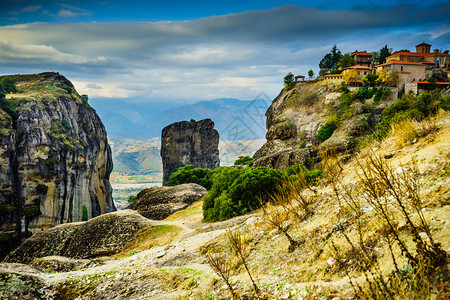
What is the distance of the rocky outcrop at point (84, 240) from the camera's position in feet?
60.3

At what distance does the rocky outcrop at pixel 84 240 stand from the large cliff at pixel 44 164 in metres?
28.9

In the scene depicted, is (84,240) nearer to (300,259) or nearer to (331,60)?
(300,259)

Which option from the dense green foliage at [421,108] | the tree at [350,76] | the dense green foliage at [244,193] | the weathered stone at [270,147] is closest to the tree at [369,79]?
the tree at [350,76]

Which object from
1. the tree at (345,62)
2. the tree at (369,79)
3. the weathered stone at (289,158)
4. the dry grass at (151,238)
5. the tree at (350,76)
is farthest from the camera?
the tree at (345,62)

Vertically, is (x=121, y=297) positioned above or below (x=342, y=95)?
below

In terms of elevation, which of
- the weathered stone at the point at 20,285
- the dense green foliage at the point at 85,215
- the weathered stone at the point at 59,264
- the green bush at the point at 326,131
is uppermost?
the green bush at the point at 326,131

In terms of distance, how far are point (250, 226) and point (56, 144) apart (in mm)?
49615

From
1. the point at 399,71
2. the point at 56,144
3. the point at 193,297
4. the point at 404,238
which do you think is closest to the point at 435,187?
the point at 404,238

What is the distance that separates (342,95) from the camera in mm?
49969

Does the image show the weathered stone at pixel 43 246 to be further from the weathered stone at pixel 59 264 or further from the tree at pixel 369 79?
the tree at pixel 369 79

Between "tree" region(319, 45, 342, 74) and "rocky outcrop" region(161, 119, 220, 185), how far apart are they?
123ft

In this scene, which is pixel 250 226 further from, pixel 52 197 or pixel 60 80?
pixel 60 80

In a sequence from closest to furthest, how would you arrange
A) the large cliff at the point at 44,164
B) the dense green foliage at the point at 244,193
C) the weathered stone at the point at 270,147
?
the dense green foliage at the point at 244,193
the large cliff at the point at 44,164
the weathered stone at the point at 270,147

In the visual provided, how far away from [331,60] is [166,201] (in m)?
55.9
